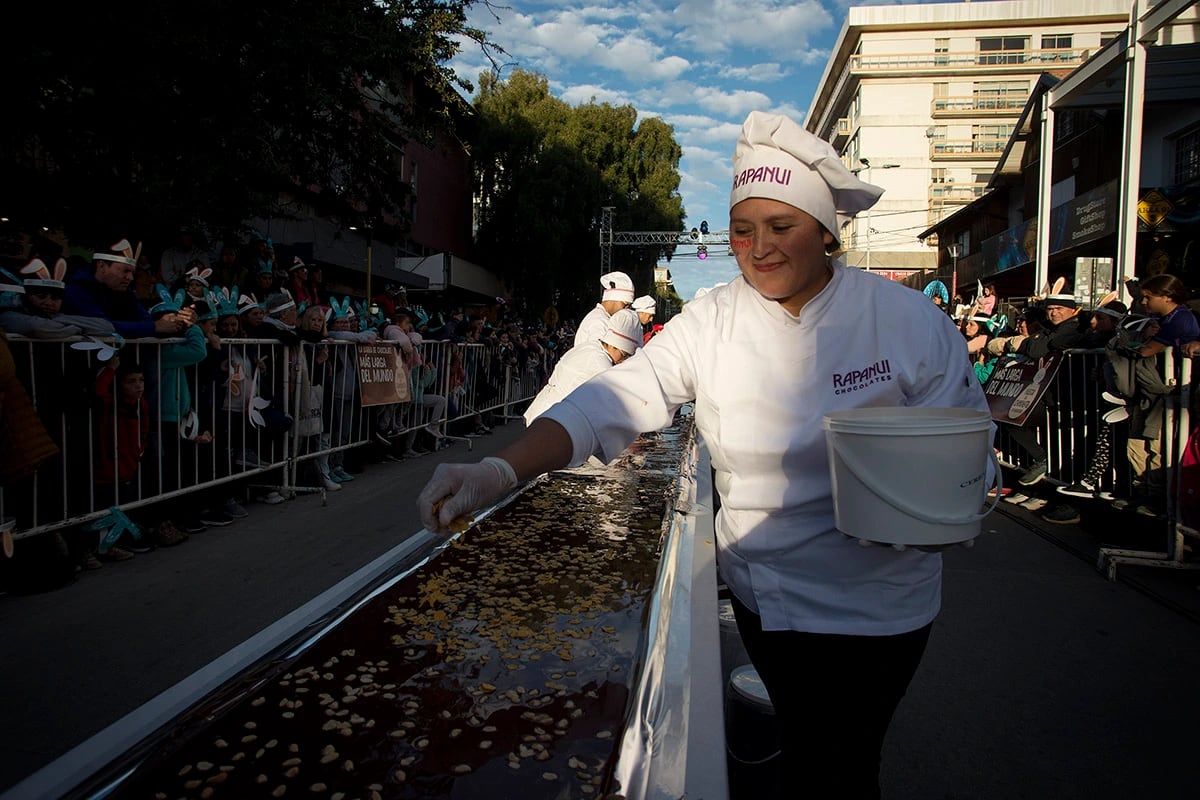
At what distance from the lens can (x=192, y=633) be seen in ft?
13.1

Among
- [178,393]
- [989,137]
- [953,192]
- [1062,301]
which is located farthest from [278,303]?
[989,137]

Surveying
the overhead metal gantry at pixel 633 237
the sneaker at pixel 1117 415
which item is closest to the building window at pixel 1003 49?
the overhead metal gantry at pixel 633 237

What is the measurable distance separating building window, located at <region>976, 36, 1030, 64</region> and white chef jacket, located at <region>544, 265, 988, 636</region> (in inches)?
2587

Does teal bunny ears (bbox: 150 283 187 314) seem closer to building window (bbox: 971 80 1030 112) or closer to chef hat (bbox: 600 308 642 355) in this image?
chef hat (bbox: 600 308 642 355)

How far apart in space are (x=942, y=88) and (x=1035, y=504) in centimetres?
5712

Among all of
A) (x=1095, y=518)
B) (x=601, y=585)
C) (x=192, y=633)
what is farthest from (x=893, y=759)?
(x=1095, y=518)

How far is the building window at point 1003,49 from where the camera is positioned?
5594 centimetres

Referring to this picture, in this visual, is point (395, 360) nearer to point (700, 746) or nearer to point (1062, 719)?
point (1062, 719)

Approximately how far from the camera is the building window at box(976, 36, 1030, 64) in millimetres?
55938

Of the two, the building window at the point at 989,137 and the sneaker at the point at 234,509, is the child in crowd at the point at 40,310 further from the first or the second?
the building window at the point at 989,137

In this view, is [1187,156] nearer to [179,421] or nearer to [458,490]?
[179,421]

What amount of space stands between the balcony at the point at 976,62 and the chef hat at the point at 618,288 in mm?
59482

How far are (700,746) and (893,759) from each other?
2.23m

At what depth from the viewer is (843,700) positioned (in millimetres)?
1731
